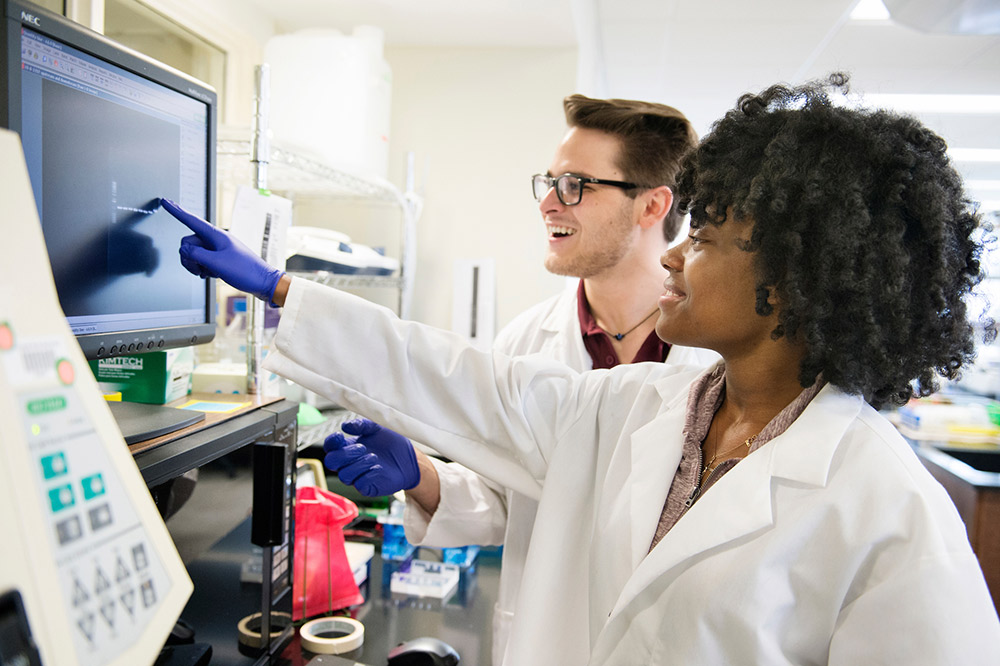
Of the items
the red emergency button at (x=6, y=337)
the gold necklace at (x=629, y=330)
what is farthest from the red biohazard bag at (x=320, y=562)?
the red emergency button at (x=6, y=337)

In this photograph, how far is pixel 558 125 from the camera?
112 inches

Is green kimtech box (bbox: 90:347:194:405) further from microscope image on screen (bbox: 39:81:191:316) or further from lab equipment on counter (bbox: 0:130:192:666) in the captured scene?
lab equipment on counter (bbox: 0:130:192:666)

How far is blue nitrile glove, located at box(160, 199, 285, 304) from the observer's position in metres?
0.87

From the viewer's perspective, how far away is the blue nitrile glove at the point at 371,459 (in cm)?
113

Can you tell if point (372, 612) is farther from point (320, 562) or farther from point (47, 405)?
point (47, 405)

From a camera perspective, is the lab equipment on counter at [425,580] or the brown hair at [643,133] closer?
the lab equipment on counter at [425,580]

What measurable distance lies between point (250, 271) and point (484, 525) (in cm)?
70

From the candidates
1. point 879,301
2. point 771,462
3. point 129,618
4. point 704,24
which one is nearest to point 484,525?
point 771,462

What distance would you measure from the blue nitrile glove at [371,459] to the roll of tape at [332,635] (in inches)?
9.6

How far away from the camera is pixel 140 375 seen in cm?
103

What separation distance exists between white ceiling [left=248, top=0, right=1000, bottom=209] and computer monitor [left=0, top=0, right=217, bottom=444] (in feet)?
5.38

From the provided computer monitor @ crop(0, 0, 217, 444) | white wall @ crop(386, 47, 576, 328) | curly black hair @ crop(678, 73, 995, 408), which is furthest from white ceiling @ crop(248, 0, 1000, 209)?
computer monitor @ crop(0, 0, 217, 444)

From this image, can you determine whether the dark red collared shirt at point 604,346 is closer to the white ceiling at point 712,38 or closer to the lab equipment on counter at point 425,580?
the lab equipment on counter at point 425,580

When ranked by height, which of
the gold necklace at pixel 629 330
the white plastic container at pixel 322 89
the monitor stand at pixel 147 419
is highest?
the white plastic container at pixel 322 89
